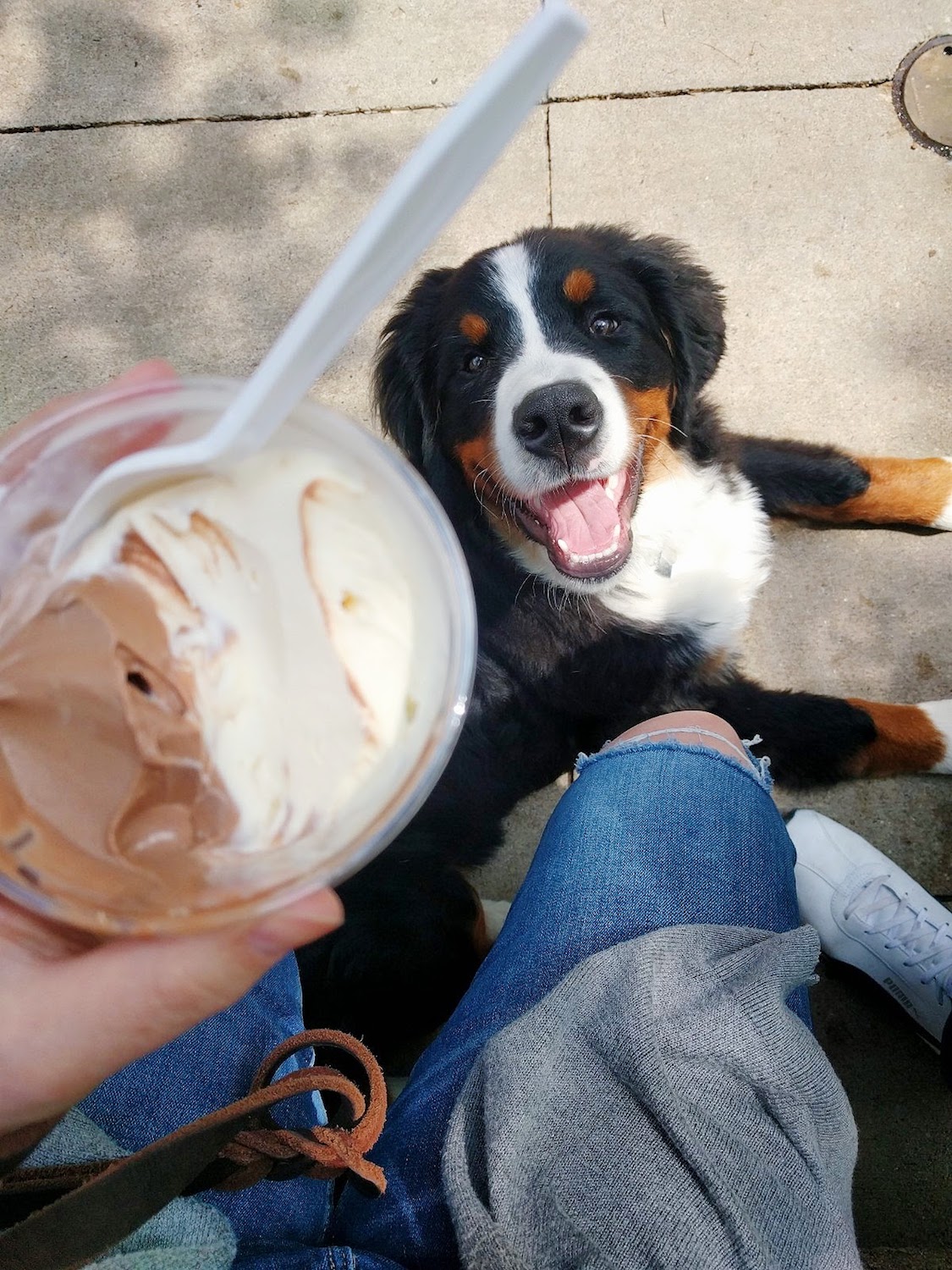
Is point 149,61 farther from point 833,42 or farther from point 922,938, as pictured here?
point 922,938

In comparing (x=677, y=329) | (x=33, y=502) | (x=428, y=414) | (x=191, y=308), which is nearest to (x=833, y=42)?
(x=677, y=329)

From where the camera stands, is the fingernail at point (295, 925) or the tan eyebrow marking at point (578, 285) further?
the tan eyebrow marking at point (578, 285)

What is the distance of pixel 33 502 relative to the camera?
1.06 m

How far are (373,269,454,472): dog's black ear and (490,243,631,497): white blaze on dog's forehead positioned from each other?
0.85ft

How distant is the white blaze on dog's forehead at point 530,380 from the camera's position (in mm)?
1800

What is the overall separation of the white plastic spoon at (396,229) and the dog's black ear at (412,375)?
128 centimetres

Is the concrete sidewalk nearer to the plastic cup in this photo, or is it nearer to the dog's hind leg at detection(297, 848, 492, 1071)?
the dog's hind leg at detection(297, 848, 492, 1071)

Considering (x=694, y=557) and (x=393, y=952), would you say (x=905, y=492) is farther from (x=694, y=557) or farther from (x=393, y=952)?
(x=393, y=952)

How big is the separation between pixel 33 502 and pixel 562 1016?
1.12m

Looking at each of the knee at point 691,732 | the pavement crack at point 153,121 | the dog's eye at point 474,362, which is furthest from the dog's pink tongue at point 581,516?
the pavement crack at point 153,121

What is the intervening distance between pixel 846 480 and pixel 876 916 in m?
1.14

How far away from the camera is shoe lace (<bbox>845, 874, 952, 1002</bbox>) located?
216 centimetres

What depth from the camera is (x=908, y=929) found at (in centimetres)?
219

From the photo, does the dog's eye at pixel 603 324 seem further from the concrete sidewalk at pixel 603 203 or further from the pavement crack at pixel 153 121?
the pavement crack at pixel 153 121
